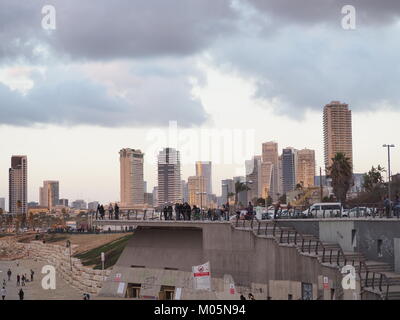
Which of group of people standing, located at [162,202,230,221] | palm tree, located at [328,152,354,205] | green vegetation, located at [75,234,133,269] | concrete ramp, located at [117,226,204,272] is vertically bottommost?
green vegetation, located at [75,234,133,269]

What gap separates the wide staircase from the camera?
29.2 m

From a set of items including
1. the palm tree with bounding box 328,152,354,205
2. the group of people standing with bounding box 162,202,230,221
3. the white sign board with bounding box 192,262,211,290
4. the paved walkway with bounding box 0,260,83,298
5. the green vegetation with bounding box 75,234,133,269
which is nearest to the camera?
the white sign board with bounding box 192,262,211,290

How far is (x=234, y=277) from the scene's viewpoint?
129 feet

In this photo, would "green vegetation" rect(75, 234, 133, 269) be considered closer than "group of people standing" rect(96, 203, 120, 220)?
No

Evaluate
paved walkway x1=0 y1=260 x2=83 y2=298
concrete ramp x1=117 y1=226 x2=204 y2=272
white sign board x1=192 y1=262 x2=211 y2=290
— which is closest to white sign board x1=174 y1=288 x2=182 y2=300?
concrete ramp x1=117 y1=226 x2=204 y2=272

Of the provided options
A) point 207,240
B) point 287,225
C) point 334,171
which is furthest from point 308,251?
point 334,171

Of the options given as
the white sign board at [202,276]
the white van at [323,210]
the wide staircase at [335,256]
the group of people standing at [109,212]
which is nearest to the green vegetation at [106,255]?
the group of people standing at [109,212]

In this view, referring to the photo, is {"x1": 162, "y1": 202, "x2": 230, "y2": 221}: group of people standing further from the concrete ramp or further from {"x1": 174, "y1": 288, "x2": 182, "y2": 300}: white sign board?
{"x1": 174, "y1": 288, "x2": 182, "y2": 300}: white sign board

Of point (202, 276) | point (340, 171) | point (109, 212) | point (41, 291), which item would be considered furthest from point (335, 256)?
point (340, 171)

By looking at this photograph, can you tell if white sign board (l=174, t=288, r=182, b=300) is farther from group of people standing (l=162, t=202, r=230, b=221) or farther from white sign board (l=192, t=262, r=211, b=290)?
white sign board (l=192, t=262, r=211, b=290)

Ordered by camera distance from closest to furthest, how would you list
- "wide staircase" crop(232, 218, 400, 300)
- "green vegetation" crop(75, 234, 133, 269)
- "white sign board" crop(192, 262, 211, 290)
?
"wide staircase" crop(232, 218, 400, 300)
"white sign board" crop(192, 262, 211, 290)
"green vegetation" crop(75, 234, 133, 269)

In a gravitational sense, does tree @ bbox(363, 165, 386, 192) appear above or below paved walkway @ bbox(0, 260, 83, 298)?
above
